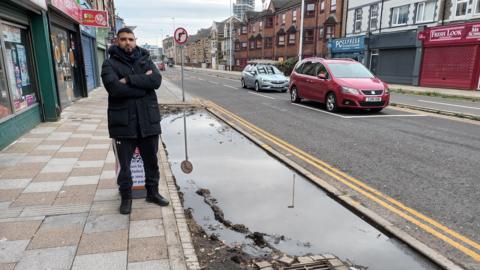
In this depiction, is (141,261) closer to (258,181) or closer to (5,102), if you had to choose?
(258,181)

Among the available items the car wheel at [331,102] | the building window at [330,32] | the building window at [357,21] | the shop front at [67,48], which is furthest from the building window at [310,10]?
the shop front at [67,48]

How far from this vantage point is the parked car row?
11086 mm

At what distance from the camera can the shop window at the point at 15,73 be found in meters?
7.22

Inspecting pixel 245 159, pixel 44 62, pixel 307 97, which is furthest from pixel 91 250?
pixel 307 97

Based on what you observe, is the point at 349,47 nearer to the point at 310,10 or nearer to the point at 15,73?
the point at 310,10

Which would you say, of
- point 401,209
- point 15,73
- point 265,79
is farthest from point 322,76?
point 15,73

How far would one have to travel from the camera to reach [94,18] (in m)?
13.8

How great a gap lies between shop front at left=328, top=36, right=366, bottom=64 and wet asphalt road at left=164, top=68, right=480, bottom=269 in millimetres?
19990

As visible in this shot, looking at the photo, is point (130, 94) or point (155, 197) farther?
point (155, 197)

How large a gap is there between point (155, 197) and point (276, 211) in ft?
4.95

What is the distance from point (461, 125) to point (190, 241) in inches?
364

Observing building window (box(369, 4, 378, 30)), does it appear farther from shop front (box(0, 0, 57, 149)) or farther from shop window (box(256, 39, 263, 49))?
shop front (box(0, 0, 57, 149))

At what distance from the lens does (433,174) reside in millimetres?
5512

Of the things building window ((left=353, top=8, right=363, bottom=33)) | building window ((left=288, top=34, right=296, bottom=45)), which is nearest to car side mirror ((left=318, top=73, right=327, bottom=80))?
building window ((left=353, top=8, right=363, bottom=33))
